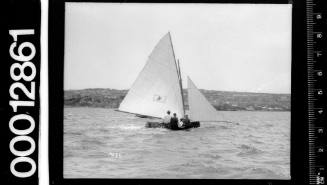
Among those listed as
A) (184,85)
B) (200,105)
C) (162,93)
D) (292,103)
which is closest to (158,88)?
(162,93)

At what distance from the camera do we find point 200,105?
3.18 m

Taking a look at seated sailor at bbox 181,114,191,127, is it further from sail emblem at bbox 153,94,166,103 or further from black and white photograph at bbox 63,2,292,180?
sail emblem at bbox 153,94,166,103

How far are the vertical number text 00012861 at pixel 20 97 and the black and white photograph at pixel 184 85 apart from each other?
0.22 meters

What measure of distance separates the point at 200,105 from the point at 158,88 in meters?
0.34

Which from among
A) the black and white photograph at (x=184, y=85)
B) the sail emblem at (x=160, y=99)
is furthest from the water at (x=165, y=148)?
the sail emblem at (x=160, y=99)

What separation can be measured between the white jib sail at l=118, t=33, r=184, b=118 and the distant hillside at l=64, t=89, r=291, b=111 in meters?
0.09

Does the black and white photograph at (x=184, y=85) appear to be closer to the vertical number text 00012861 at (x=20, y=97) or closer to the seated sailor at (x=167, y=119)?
the seated sailor at (x=167, y=119)

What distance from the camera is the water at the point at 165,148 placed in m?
3.16

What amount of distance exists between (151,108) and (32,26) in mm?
957

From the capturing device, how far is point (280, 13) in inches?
126

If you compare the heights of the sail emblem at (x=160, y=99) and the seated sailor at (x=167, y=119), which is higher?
the sail emblem at (x=160, y=99)

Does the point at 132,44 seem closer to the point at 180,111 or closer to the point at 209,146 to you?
the point at 180,111

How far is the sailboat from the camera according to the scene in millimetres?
3184

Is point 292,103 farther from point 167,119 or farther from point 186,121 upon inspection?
point 167,119
